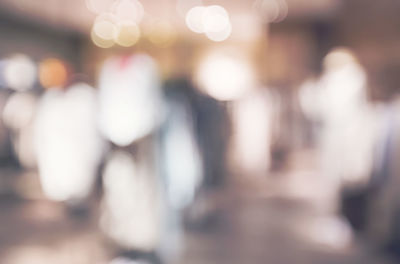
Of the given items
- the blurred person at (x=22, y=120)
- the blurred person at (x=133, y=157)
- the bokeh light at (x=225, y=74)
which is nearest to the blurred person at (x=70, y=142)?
the blurred person at (x=133, y=157)

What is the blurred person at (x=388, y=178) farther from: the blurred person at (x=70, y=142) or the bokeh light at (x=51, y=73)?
the bokeh light at (x=51, y=73)

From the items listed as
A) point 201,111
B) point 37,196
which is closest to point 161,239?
point 201,111

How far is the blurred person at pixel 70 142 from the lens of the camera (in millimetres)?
5465

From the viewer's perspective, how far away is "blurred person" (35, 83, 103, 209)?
546 centimetres

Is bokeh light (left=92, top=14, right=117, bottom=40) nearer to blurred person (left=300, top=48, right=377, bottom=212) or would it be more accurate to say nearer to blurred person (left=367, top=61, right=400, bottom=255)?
blurred person (left=300, top=48, right=377, bottom=212)

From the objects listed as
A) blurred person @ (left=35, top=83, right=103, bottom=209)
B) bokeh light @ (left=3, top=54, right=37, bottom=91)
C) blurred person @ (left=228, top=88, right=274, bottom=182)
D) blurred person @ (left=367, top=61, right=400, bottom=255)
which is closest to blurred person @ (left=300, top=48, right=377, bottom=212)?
Result: blurred person @ (left=367, top=61, right=400, bottom=255)

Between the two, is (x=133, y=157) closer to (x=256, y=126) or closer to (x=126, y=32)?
(x=126, y=32)

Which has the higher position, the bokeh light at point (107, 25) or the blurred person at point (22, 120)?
the bokeh light at point (107, 25)

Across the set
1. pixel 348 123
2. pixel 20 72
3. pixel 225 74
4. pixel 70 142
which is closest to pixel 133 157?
pixel 70 142

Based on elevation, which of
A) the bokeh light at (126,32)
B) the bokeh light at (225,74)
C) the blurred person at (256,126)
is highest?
the bokeh light at (126,32)

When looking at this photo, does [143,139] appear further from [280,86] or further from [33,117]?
[280,86]

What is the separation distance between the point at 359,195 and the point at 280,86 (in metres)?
6.02

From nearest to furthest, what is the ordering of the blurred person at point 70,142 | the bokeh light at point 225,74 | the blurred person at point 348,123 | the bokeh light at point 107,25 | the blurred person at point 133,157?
the blurred person at point 133,157 → the blurred person at point 348,123 → the blurred person at point 70,142 → the bokeh light at point 107,25 → the bokeh light at point 225,74

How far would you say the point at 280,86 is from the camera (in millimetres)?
10898
